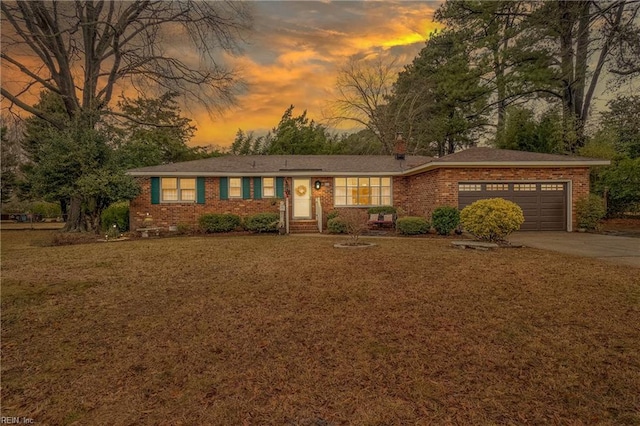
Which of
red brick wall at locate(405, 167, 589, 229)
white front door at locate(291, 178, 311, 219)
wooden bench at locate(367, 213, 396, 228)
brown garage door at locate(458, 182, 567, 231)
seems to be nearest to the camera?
red brick wall at locate(405, 167, 589, 229)

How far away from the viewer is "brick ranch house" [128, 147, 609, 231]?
13930 millimetres

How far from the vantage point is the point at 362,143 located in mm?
31797

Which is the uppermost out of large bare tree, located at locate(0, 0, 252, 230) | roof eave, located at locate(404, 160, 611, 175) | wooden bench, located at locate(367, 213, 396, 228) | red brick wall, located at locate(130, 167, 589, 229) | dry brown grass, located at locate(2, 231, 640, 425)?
large bare tree, located at locate(0, 0, 252, 230)

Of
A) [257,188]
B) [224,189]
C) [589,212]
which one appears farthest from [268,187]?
[589,212]

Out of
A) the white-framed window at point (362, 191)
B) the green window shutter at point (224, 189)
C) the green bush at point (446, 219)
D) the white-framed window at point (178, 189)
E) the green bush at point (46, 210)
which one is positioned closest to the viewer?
the green bush at point (446, 219)

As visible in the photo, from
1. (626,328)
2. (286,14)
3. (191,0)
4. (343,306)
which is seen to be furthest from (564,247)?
(191,0)

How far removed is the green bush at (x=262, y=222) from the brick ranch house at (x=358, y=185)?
2.67 feet

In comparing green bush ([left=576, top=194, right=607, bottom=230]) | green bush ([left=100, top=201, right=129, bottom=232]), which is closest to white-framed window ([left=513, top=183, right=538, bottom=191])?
green bush ([left=576, top=194, right=607, bottom=230])

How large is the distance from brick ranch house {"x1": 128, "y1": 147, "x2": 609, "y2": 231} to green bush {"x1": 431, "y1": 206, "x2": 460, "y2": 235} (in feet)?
3.10

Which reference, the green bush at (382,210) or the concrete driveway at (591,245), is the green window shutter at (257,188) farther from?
the concrete driveway at (591,245)

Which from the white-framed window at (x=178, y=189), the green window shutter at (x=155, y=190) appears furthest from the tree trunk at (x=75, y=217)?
the white-framed window at (x=178, y=189)

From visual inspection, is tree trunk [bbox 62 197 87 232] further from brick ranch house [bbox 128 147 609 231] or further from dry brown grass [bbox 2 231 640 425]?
dry brown grass [bbox 2 231 640 425]

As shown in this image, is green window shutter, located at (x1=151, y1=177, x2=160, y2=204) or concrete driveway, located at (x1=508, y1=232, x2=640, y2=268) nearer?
concrete driveway, located at (x1=508, y1=232, x2=640, y2=268)

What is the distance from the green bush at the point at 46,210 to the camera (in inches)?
1139
